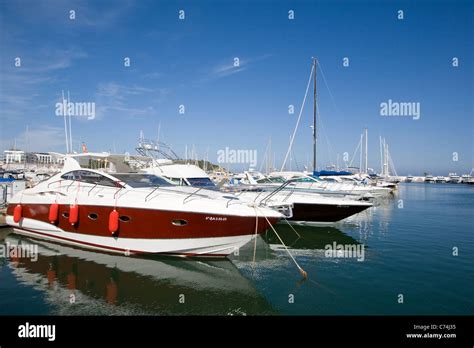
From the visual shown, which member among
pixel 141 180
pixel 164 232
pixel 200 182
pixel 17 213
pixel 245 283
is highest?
pixel 141 180

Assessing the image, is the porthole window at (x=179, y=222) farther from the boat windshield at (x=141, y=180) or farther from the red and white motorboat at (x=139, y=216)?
the boat windshield at (x=141, y=180)

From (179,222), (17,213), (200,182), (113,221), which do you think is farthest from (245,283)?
(17,213)

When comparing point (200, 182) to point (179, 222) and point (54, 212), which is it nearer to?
point (179, 222)

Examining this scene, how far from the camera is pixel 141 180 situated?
11.4 metres

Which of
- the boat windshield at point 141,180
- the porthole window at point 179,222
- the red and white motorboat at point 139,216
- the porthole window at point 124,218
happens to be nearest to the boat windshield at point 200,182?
the boat windshield at point 141,180

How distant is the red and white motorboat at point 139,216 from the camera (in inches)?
359

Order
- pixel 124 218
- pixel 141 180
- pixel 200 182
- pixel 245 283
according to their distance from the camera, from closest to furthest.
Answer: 1. pixel 245 283
2. pixel 124 218
3. pixel 141 180
4. pixel 200 182

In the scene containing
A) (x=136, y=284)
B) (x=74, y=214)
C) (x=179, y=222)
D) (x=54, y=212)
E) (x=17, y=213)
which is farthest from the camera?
(x=17, y=213)

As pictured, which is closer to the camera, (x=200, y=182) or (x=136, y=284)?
(x=136, y=284)

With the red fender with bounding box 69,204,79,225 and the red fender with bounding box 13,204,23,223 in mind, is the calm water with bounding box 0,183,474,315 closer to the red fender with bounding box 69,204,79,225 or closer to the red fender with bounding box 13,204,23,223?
the red fender with bounding box 13,204,23,223

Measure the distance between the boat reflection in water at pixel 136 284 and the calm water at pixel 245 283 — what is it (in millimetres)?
22

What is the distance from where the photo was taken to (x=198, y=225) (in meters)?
9.13

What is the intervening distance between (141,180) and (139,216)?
7.07ft
